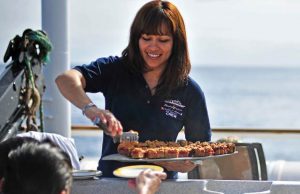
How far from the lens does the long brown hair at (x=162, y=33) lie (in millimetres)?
2859

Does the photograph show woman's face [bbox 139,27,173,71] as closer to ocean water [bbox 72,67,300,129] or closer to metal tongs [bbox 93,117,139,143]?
metal tongs [bbox 93,117,139,143]

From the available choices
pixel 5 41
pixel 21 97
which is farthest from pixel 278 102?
pixel 21 97

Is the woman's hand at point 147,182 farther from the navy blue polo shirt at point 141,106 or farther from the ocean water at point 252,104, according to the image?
the ocean water at point 252,104

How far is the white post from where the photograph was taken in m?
5.04

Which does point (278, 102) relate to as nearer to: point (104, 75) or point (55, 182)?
point (104, 75)

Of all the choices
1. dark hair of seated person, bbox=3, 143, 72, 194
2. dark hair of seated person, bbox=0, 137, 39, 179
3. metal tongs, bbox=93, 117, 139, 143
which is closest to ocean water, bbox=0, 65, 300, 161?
metal tongs, bbox=93, 117, 139, 143

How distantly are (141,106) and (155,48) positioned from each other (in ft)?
0.61

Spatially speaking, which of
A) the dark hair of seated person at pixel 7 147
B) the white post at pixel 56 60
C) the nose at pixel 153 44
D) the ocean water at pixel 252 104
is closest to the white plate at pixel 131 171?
the dark hair of seated person at pixel 7 147

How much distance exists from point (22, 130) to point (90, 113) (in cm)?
83

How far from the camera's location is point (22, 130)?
3.43 meters

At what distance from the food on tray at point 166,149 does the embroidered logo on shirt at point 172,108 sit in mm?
127

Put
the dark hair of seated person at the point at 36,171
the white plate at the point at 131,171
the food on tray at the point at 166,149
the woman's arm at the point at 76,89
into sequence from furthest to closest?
the woman's arm at the point at 76,89 < the food on tray at the point at 166,149 < the white plate at the point at 131,171 < the dark hair of seated person at the point at 36,171

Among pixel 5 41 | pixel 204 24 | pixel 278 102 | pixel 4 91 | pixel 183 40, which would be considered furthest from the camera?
pixel 278 102

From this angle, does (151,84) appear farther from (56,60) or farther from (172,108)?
(56,60)
